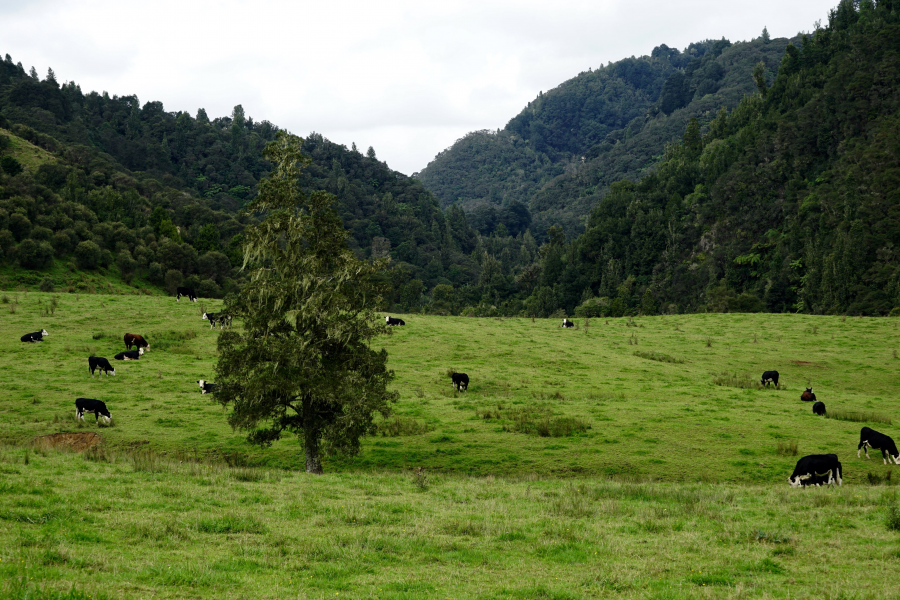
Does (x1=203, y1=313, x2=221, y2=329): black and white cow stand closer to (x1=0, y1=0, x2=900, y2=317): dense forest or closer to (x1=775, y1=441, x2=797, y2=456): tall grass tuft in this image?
(x1=0, y1=0, x2=900, y2=317): dense forest

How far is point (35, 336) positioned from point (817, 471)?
41.9 m

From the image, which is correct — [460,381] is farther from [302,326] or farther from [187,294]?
[187,294]

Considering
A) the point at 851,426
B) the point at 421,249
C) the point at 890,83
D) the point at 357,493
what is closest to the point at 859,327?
the point at 851,426

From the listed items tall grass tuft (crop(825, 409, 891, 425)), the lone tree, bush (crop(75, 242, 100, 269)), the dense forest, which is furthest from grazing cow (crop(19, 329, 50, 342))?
bush (crop(75, 242, 100, 269))

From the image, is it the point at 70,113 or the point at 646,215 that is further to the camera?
the point at 70,113

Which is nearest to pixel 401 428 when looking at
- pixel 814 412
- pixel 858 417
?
pixel 814 412

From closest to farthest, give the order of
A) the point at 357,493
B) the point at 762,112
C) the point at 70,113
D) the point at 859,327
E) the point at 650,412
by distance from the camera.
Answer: the point at 357,493, the point at 650,412, the point at 859,327, the point at 762,112, the point at 70,113

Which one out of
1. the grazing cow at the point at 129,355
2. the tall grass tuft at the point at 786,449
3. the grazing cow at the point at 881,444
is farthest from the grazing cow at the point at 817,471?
the grazing cow at the point at 129,355

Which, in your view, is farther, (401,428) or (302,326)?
(401,428)

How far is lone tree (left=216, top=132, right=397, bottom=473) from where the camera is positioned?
20.5 meters

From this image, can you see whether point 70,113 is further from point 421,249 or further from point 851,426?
point 851,426

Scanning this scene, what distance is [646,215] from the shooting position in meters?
151

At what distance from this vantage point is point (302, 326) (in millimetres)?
21422

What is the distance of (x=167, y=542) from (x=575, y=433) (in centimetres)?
1844
